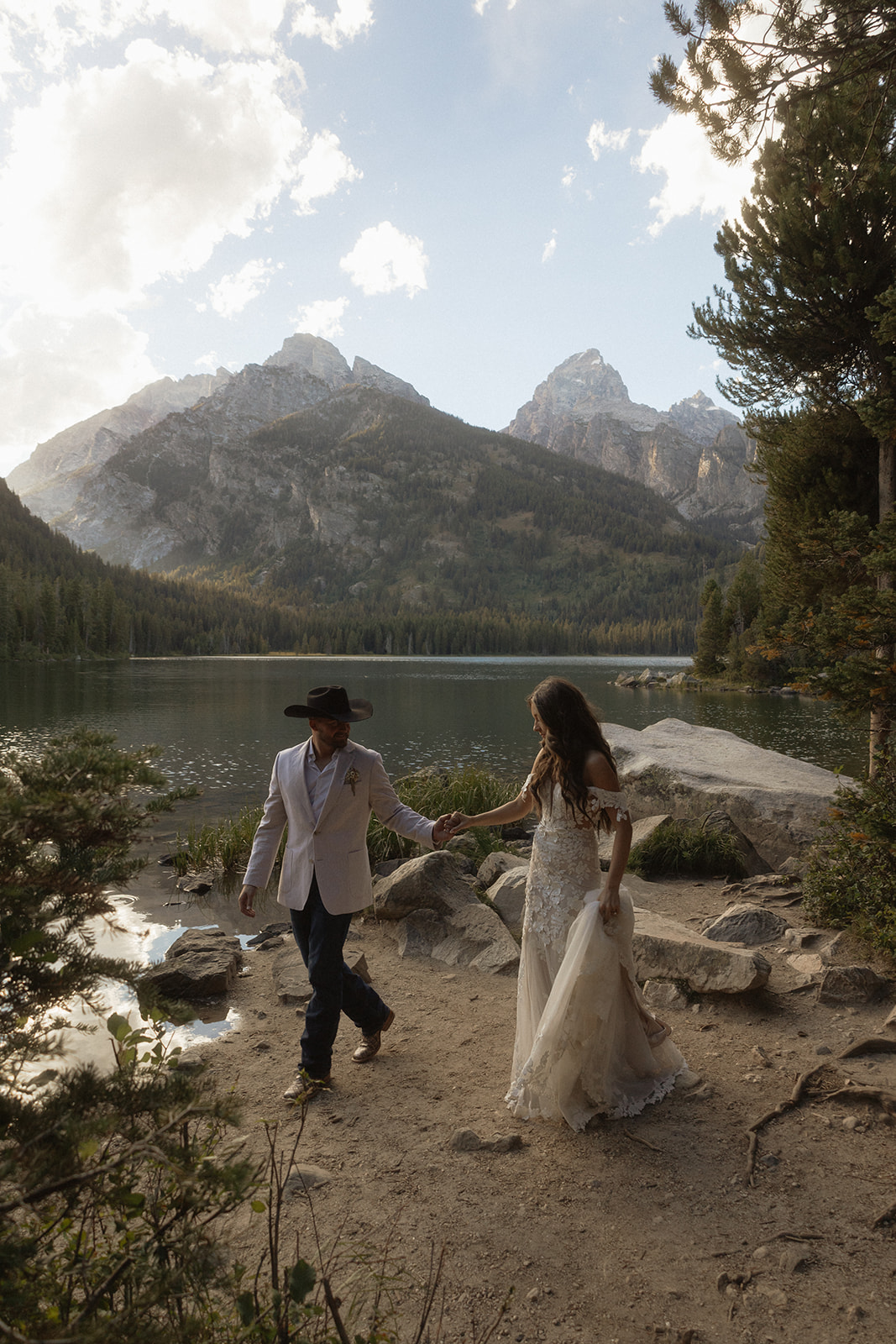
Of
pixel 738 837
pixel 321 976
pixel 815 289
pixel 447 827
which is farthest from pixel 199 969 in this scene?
pixel 815 289

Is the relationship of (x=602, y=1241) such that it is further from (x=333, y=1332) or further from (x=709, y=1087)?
(x=709, y=1087)

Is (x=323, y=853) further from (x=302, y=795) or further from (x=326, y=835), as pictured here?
(x=302, y=795)

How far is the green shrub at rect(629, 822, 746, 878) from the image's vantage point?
10.6 m

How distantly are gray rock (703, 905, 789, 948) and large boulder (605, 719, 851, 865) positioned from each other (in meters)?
2.79

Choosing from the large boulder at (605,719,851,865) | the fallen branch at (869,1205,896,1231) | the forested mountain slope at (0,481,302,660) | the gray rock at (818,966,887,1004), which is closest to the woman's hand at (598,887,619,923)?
the fallen branch at (869,1205,896,1231)

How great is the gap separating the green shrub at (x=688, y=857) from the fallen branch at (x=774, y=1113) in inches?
233

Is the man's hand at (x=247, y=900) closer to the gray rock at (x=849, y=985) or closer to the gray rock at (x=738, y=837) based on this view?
the gray rock at (x=849, y=985)

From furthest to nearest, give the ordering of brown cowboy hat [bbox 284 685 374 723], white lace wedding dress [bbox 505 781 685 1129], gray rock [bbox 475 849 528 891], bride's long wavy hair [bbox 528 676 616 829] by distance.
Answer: gray rock [bbox 475 849 528 891] → brown cowboy hat [bbox 284 685 374 723] → bride's long wavy hair [bbox 528 676 616 829] → white lace wedding dress [bbox 505 781 685 1129]

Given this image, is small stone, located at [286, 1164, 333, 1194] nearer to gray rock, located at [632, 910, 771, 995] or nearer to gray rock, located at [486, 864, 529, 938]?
gray rock, located at [632, 910, 771, 995]

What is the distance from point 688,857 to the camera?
10672 mm

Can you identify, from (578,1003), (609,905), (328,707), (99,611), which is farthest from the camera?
(99,611)

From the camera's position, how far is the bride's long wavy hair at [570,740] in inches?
182

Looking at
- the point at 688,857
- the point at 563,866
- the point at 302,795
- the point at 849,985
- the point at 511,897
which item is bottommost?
the point at 688,857

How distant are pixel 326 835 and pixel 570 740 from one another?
1742mm
